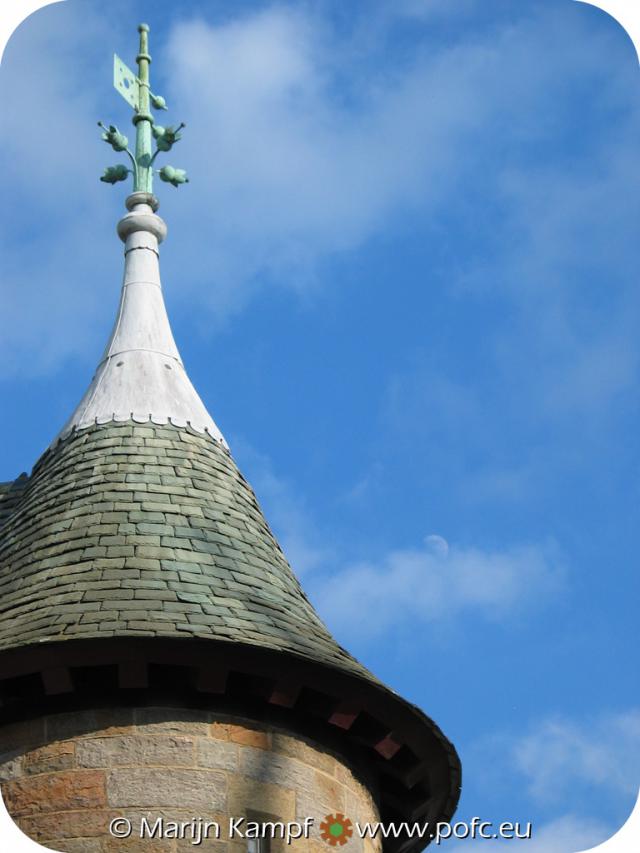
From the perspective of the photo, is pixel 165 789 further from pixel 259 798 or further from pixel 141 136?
pixel 141 136

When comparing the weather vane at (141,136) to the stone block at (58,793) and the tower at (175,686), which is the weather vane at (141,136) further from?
the stone block at (58,793)

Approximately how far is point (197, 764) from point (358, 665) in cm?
165

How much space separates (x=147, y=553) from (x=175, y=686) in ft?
3.94

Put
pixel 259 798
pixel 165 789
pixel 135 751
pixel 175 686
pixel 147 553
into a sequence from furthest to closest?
1. pixel 147 553
2. pixel 175 686
3. pixel 259 798
4. pixel 135 751
5. pixel 165 789

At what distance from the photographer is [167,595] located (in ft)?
42.4

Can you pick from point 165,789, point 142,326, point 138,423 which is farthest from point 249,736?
point 142,326

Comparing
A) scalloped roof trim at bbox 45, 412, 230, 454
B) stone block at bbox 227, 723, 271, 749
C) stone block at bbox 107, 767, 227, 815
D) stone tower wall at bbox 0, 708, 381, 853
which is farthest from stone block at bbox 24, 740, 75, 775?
scalloped roof trim at bbox 45, 412, 230, 454

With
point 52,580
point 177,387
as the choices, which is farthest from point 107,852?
point 177,387

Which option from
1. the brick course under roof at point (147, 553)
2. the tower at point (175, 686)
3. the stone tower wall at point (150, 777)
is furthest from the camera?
the brick course under roof at point (147, 553)

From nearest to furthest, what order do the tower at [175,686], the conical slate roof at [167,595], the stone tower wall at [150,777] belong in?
the stone tower wall at [150,777] → the tower at [175,686] → the conical slate roof at [167,595]

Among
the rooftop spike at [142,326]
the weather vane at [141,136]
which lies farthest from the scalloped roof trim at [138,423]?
the weather vane at [141,136]

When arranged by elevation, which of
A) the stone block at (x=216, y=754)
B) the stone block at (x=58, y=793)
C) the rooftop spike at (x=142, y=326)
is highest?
the rooftop spike at (x=142, y=326)

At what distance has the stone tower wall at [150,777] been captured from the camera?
12008 millimetres

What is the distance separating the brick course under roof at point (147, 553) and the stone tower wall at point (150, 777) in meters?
0.57
